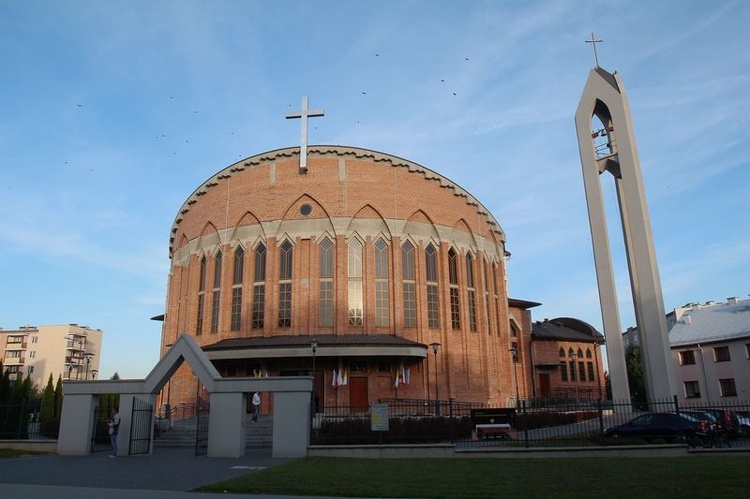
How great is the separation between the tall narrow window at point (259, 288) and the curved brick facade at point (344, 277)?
6 cm

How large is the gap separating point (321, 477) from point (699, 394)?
4212 centimetres

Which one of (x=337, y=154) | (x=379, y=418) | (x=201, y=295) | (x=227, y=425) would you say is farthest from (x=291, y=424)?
(x=201, y=295)

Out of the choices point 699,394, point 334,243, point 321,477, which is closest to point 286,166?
point 334,243

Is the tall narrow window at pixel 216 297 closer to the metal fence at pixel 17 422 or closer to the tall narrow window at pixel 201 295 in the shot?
the tall narrow window at pixel 201 295

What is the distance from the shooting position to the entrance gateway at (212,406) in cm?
1758

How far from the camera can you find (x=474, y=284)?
36.2m

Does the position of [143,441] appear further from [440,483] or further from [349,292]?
[349,292]

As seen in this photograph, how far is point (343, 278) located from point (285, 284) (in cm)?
349

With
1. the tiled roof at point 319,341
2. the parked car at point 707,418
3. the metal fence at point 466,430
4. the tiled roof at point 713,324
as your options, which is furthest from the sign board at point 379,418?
the tiled roof at point 713,324

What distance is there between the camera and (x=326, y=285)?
1280 inches

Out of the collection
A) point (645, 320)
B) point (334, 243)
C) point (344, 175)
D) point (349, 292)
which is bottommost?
point (645, 320)

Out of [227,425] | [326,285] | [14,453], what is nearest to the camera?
[227,425]

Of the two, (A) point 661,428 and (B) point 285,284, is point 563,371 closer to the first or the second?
(B) point 285,284

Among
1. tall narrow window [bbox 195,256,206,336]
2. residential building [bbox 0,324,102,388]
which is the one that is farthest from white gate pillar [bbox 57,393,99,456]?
residential building [bbox 0,324,102,388]
